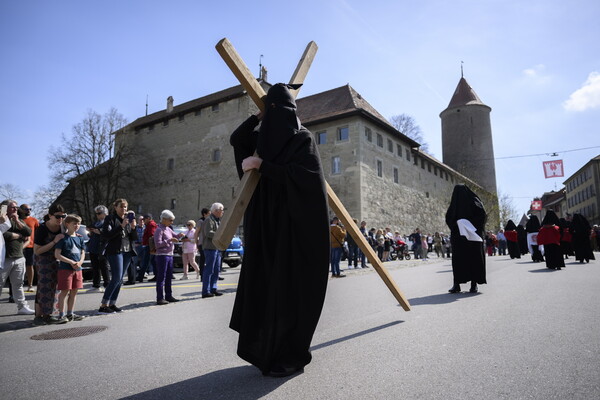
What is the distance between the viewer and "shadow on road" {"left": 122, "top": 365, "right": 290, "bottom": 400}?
2.58 meters

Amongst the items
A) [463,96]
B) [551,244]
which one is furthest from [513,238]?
[463,96]

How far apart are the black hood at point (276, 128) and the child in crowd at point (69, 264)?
414 cm

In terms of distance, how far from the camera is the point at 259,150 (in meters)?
3.18

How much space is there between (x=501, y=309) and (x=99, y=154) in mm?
42642

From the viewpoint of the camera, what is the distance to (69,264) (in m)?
5.82

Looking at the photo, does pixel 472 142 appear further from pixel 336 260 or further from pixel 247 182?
pixel 247 182

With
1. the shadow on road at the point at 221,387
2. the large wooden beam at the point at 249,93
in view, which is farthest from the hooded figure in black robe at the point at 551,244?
the shadow on road at the point at 221,387

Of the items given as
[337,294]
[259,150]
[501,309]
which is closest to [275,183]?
[259,150]

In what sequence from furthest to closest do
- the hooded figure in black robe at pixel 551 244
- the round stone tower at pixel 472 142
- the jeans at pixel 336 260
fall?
1. the round stone tower at pixel 472 142
2. the jeans at pixel 336 260
3. the hooded figure in black robe at pixel 551 244

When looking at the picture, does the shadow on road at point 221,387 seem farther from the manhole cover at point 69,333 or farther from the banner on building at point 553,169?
the banner on building at point 553,169

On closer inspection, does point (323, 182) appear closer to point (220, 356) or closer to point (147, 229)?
point (220, 356)

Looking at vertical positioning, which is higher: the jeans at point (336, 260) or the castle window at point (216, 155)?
the castle window at point (216, 155)

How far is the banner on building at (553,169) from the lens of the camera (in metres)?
33.3

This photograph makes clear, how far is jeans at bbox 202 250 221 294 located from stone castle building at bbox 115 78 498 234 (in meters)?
26.4
